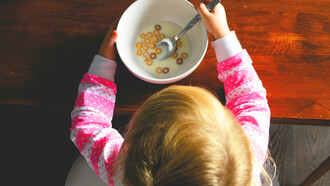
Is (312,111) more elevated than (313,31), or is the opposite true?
(313,31)

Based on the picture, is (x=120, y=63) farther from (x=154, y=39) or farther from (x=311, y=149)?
(x=311, y=149)

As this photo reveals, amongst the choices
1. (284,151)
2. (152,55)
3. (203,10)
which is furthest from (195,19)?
(284,151)

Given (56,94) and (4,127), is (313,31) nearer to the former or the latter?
(56,94)

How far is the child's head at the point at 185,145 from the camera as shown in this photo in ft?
1.61

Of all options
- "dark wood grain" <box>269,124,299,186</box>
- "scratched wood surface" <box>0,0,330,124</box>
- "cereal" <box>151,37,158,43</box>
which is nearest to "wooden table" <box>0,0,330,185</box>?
"scratched wood surface" <box>0,0,330,124</box>

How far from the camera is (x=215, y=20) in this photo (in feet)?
2.26

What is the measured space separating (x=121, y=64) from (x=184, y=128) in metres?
0.29

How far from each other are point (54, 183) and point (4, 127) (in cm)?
33

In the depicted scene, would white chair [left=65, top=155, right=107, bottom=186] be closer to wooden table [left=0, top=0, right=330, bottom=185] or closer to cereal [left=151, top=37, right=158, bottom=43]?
wooden table [left=0, top=0, right=330, bottom=185]

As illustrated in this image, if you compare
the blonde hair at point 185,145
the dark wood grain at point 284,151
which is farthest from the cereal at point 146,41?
the dark wood grain at point 284,151

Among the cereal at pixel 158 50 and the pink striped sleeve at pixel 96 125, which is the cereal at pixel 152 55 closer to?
the cereal at pixel 158 50

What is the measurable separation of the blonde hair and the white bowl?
0.37 ft

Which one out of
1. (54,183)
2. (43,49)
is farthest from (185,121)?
(54,183)

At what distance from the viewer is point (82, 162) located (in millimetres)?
779
